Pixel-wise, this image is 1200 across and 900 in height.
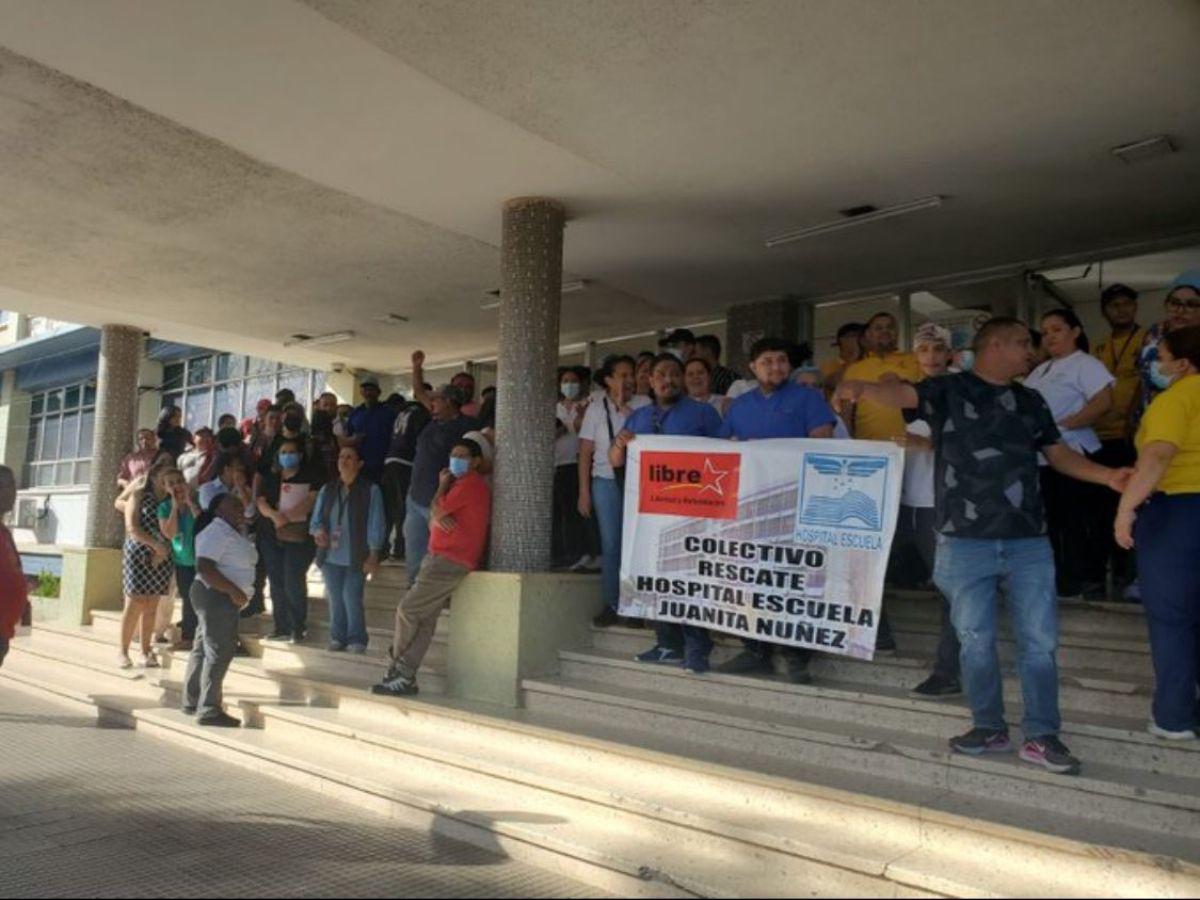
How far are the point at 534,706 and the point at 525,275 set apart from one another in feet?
10.4

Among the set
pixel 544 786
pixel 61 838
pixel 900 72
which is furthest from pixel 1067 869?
pixel 61 838

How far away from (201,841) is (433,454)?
11.3 ft

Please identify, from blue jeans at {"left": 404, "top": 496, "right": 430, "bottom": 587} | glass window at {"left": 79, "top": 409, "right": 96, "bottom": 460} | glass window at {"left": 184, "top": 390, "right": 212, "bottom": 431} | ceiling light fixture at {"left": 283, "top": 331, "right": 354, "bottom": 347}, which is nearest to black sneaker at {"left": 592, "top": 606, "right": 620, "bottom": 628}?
blue jeans at {"left": 404, "top": 496, "right": 430, "bottom": 587}

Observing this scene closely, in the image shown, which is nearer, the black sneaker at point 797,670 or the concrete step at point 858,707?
the concrete step at point 858,707

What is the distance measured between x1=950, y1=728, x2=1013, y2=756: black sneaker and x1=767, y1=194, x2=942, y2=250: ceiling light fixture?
415 cm

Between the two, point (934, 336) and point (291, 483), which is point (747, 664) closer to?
point (934, 336)

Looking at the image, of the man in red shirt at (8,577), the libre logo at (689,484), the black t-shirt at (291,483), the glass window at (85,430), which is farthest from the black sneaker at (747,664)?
the glass window at (85,430)

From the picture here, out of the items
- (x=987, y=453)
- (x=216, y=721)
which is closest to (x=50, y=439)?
(x=216, y=721)

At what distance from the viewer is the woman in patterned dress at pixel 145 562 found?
8.31m

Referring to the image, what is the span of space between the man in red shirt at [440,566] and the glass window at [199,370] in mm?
14517

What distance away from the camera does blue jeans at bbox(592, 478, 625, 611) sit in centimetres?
640

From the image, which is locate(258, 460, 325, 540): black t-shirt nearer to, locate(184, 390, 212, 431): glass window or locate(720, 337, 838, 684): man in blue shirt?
locate(720, 337, 838, 684): man in blue shirt

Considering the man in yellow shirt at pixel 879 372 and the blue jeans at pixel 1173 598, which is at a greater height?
the man in yellow shirt at pixel 879 372

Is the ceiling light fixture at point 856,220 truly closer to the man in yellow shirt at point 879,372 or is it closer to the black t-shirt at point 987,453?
the man in yellow shirt at point 879,372
